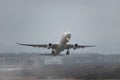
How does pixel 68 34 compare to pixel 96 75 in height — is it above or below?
above

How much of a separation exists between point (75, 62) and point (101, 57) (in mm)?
16215

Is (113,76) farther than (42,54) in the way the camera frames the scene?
No

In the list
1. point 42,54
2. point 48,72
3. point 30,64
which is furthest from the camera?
→ point 42,54

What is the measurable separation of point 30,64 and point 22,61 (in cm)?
335

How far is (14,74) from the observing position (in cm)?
7344

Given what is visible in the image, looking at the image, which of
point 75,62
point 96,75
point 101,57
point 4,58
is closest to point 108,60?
point 101,57

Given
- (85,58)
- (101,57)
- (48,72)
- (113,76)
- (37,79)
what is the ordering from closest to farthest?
(37,79), (113,76), (48,72), (85,58), (101,57)

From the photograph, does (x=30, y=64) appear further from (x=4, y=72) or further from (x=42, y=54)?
(x=4, y=72)

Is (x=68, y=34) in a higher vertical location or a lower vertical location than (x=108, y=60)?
higher

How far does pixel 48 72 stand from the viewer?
262 feet

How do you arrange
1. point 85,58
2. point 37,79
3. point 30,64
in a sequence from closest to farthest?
point 37,79
point 30,64
point 85,58

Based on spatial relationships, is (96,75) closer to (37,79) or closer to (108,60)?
(37,79)

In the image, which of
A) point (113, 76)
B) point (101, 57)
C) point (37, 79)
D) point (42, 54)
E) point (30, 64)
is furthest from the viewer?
point (101, 57)

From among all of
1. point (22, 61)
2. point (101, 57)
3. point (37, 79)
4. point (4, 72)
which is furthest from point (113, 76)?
point (101, 57)
